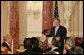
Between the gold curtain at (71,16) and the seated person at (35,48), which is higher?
the gold curtain at (71,16)

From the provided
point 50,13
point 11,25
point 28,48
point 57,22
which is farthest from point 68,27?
point 28,48

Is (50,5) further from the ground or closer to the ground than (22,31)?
further from the ground

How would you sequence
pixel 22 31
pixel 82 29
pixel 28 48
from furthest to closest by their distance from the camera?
pixel 22 31 → pixel 82 29 → pixel 28 48

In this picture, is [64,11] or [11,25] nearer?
[11,25]

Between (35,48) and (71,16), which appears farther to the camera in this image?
(71,16)

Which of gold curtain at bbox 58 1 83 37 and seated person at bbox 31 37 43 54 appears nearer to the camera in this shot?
seated person at bbox 31 37 43 54

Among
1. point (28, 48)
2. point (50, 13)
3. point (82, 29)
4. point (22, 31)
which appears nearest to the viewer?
point (28, 48)

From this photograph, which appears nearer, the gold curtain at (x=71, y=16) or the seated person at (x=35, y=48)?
the seated person at (x=35, y=48)

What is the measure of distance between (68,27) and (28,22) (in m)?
3.84

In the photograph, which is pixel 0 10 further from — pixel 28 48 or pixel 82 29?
pixel 28 48

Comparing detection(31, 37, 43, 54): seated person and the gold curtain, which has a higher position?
the gold curtain

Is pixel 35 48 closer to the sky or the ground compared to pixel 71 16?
closer to the ground

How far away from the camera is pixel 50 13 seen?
38.7 feet

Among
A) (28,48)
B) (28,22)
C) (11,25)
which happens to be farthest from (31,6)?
(28,48)
